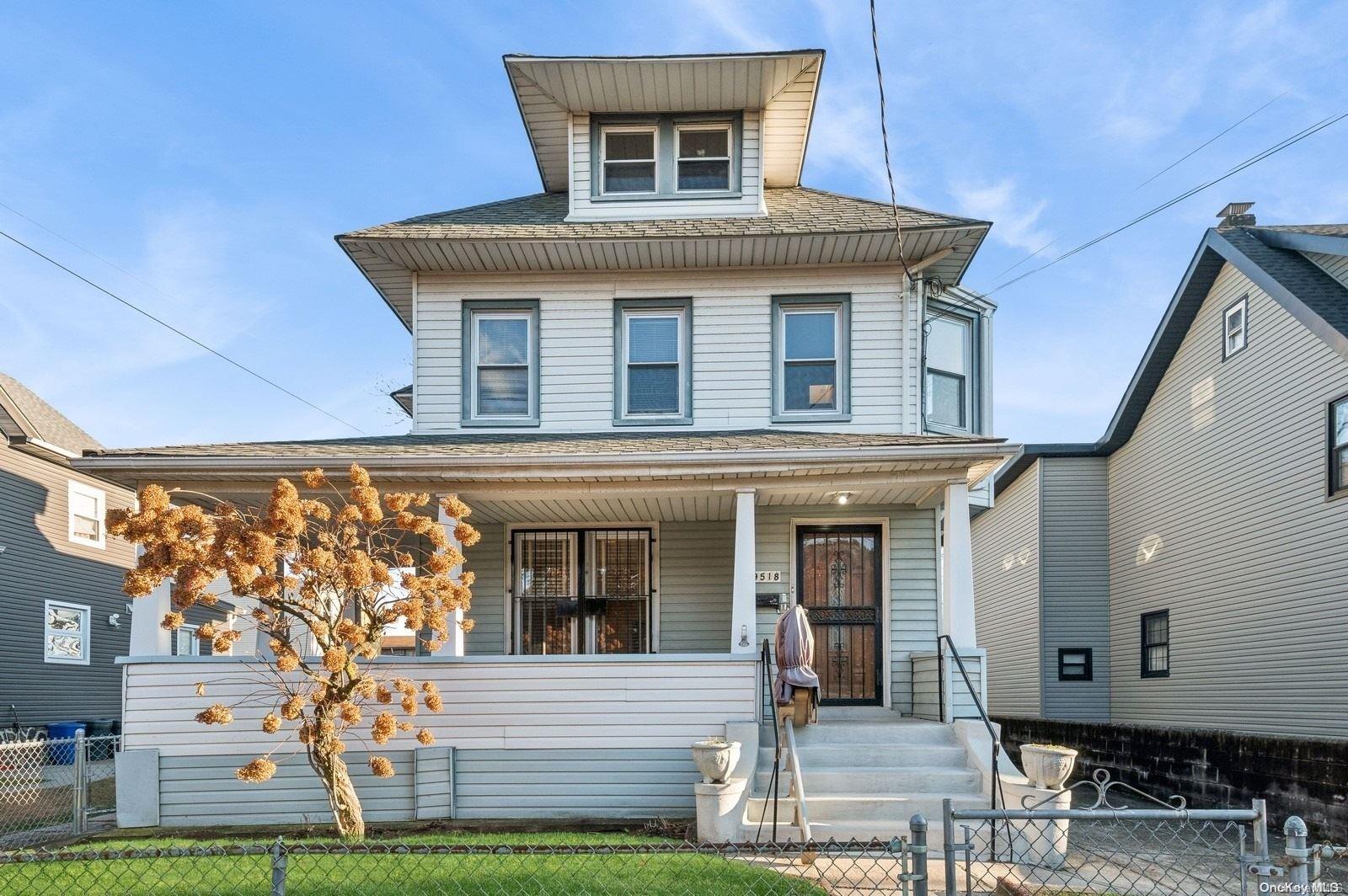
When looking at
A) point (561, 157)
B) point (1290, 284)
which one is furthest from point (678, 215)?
point (1290, 284)

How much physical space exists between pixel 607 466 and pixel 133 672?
5.00 m

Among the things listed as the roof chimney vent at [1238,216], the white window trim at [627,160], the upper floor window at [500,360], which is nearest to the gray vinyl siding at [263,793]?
the upper floor window at [500,360]

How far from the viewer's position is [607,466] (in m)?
10.9

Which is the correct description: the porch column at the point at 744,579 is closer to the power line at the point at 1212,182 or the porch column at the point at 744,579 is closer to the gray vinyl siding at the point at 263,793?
the gray vinyl siding at the point at 263,793

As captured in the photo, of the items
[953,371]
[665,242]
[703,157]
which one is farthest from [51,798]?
[953,371]

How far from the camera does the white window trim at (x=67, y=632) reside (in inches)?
755

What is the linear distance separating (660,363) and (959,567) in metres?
4.31

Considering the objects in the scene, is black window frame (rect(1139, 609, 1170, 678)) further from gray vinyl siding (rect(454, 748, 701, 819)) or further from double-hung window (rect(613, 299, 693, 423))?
gray vinyl siding (rect(454, 748, 701, 819))

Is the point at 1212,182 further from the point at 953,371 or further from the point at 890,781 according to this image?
the point at 890,781

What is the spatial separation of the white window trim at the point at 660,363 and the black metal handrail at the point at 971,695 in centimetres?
398

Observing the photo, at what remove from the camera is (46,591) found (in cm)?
1920

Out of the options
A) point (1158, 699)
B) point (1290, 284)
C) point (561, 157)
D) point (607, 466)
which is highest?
point (561, 157)

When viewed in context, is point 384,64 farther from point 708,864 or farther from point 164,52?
point 708,864

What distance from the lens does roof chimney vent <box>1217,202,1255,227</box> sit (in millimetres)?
16203
